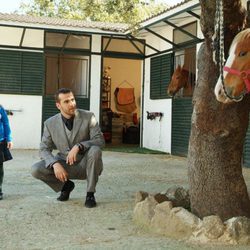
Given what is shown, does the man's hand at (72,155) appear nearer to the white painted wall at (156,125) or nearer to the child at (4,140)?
the child at (4,140)

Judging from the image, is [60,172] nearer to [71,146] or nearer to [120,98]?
[71,146]

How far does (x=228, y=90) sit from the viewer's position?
3.44 metres

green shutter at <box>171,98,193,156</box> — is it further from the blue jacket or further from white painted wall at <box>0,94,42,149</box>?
the blue jacket

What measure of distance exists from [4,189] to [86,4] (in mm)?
2571

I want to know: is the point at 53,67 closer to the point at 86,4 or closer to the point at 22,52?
the point at 22,52

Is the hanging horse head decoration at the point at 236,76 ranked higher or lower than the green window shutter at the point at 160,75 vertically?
lower

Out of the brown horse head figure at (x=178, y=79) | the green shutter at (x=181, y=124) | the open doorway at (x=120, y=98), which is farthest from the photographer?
the open doorway at (x=120, y=98)

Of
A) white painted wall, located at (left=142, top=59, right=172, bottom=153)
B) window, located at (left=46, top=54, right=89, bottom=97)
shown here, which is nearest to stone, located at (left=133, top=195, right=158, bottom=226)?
white painted wall, located at (left=142, top=59, right=172, bottom=153)

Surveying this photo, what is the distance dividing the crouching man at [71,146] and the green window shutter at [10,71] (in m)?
7.98

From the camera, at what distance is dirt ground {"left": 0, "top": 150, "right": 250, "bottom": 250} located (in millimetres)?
3953

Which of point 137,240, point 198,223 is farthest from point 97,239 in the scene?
A: point 198,223

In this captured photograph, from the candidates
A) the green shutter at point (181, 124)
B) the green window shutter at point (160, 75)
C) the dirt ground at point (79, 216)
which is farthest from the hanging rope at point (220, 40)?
the green window shutter at point (160, 75)

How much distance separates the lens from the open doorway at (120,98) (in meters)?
17.1

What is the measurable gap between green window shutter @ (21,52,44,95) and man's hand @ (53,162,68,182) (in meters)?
8.45
